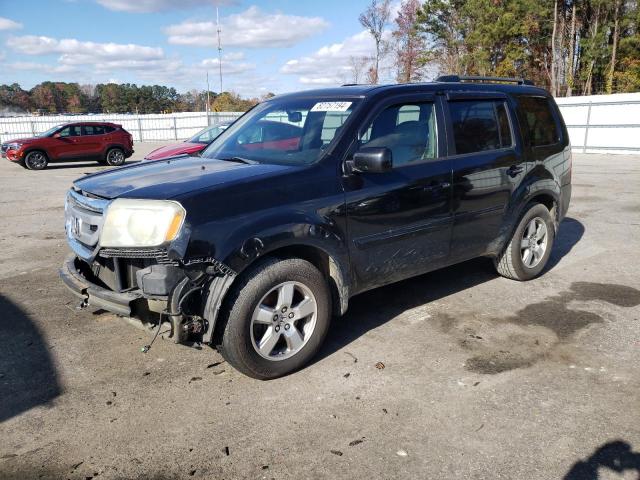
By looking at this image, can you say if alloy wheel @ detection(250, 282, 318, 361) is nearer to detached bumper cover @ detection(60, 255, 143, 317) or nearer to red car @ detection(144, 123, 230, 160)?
detached bumper cover @ detection(60, 255, 143, 317)

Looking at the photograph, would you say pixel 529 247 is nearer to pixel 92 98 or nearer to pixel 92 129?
pixel 92 129

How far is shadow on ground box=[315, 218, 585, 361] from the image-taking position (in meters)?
4.18

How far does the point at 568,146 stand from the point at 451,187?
232 centimetres

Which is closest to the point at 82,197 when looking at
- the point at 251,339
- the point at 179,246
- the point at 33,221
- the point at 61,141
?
the point at 179,246

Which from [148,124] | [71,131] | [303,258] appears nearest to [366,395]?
[303,258]

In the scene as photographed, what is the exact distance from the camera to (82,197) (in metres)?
3.60

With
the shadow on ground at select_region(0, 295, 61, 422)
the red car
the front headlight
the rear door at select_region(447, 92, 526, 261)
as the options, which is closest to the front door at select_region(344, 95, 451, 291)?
the rear door at select_region(447, 92, 526, 261)

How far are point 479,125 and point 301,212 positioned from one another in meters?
2.15

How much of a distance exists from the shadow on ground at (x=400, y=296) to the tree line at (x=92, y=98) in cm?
9582

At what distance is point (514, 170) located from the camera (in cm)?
484

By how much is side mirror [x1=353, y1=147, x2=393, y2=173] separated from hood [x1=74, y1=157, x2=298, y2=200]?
483 millimetres

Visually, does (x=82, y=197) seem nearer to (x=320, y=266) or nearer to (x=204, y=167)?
(x=204, y=167)

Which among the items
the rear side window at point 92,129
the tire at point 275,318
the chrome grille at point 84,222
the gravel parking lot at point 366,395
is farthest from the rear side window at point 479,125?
the rear side window at point 92,129

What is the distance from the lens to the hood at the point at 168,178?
10.6 feet
